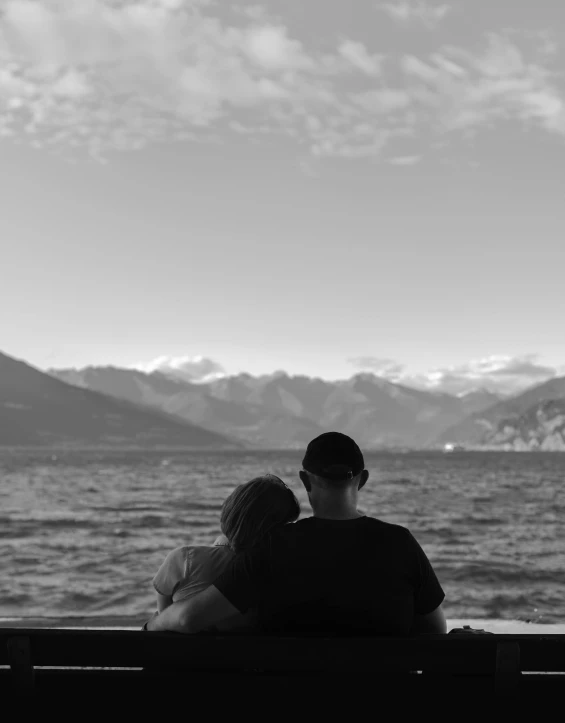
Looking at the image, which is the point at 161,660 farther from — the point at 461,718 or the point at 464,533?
the point at 464,533

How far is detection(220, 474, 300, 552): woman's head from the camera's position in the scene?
3727 millimetres

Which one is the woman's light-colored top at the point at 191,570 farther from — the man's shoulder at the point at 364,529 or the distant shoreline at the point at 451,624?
the distant shoreline at the point at 451,624

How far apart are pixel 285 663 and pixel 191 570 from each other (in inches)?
36.0

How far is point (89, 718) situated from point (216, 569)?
→ 2.75ft

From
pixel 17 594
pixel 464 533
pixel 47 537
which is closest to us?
pixel 17 594

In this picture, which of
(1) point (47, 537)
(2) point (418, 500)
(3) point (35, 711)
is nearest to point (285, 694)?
(3) point (35, 711)

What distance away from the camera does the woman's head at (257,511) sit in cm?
373

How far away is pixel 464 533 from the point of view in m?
31.8

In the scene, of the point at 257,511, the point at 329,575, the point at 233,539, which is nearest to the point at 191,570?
the point at 233,539

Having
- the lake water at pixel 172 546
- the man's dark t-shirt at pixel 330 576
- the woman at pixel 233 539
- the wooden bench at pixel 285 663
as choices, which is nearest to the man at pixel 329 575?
the man's dark t-shirt at pixel 330 576

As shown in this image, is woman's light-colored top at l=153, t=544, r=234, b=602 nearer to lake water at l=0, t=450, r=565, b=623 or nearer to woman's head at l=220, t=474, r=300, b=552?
woman's head at l=220, t=474, r=300, b=552

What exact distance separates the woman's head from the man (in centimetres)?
21

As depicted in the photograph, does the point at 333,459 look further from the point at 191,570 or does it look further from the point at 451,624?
the point at 451,624

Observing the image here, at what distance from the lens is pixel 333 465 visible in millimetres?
3619
